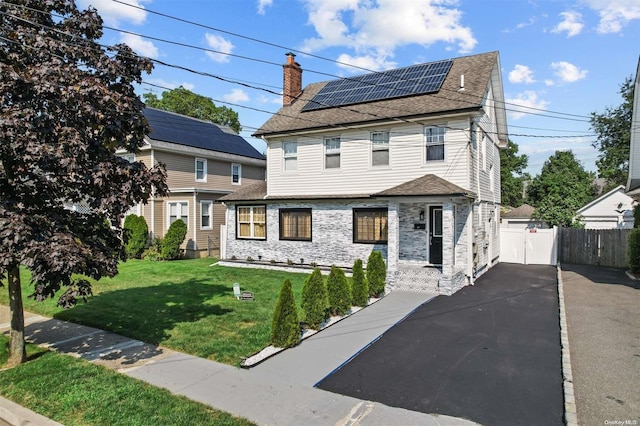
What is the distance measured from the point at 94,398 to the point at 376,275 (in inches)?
322

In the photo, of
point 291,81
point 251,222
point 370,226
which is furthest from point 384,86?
point 251,222

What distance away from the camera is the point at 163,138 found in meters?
21.6

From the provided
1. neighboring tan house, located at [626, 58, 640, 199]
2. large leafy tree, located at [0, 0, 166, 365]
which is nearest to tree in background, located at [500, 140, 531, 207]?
neighboring tan house, located at [626, 58, 640, 199]

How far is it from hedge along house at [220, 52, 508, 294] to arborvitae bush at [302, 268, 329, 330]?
492 centimetres

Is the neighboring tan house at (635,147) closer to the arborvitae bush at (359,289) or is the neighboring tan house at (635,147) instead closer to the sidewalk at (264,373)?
the arborvitae bush at (359,289)

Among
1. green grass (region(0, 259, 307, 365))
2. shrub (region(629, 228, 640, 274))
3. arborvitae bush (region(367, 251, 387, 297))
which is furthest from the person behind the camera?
shrub (region(629, 228, 640, 274))

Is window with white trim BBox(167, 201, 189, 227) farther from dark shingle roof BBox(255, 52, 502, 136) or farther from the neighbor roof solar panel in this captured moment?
the neighbor roof solar panel

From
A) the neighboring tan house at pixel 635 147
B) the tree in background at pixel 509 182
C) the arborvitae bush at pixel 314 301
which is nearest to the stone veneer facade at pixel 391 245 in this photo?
the arborvitae bush at pixel 314 301

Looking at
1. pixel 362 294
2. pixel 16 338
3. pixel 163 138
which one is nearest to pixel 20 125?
pixel 16 338

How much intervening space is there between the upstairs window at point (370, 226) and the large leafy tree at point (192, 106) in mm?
31796

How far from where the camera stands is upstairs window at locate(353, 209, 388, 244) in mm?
14633

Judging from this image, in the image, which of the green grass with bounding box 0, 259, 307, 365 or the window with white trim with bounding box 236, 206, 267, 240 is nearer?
the green grass with bounding box 0, 259, 307, 365

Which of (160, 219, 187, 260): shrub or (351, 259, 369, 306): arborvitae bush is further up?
(160, 219, 187, 260): shrub

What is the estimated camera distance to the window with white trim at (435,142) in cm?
1384
